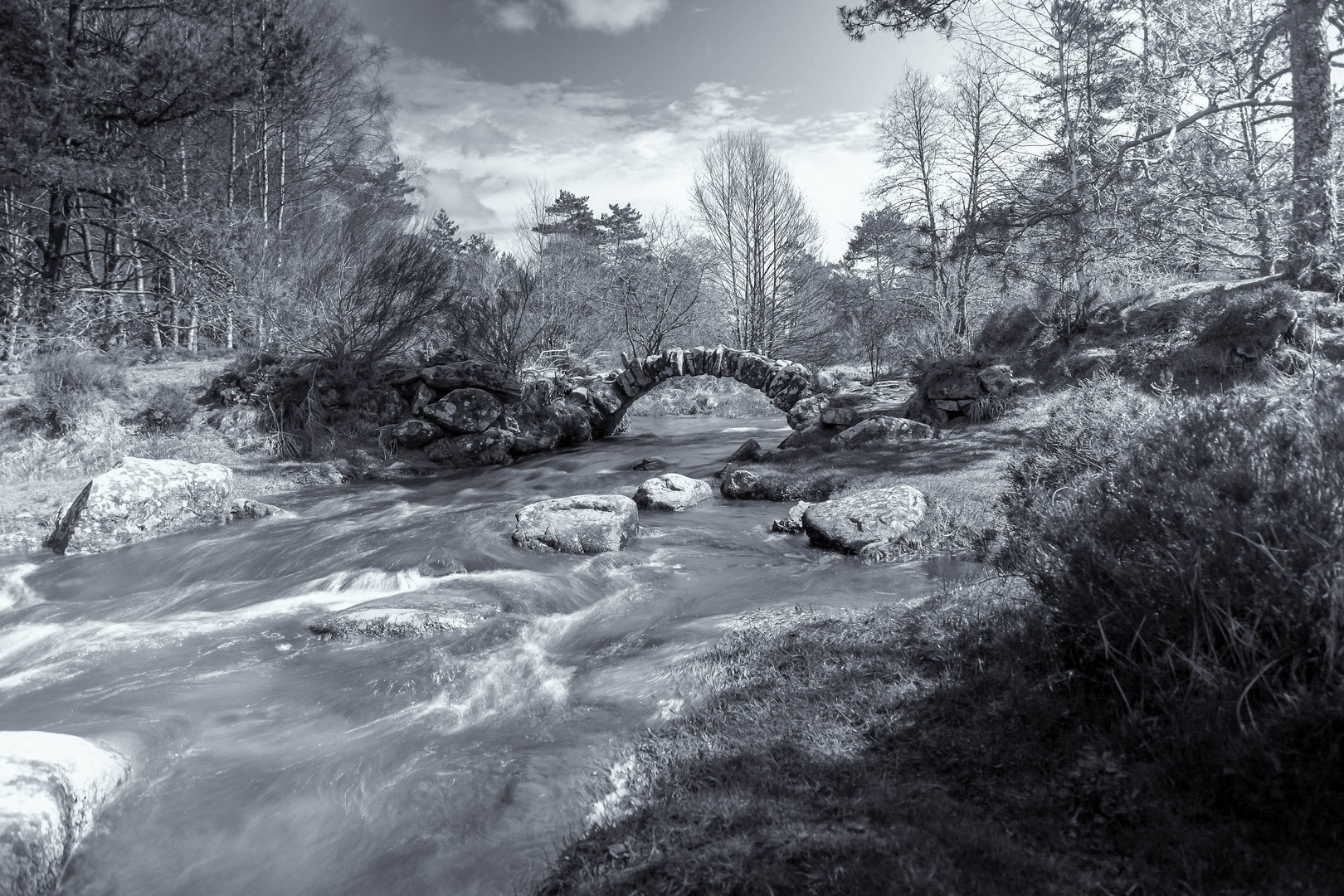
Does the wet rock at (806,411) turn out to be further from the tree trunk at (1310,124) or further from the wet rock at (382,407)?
the wet rock at (382,407)

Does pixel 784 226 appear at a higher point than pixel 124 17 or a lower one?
lower

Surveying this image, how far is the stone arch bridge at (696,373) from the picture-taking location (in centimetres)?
1728

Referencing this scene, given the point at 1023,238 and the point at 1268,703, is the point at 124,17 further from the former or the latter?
the point at 1268,703

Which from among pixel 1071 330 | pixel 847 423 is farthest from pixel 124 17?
pixel 1071 330

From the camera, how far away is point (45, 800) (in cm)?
312

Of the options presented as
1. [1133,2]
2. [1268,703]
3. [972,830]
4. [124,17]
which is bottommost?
[972,830]

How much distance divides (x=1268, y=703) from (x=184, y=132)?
19487 millimetres

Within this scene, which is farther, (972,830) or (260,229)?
(260,229)

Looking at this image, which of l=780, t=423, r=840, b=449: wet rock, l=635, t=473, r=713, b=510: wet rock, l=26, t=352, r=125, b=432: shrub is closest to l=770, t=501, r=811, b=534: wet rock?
l=635, t=473, r=713, b=510: wet rock

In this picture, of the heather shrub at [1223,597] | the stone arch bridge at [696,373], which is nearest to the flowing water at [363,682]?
the heather shrub at [1223,597]

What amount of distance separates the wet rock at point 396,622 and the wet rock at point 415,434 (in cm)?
963

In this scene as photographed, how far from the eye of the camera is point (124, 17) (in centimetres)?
1510

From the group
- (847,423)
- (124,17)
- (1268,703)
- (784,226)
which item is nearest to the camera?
(1268,703)

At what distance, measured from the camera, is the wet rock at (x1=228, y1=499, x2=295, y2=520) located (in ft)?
33.9
